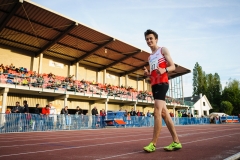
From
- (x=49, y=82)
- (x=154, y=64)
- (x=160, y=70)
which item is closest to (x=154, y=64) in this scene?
(x=154, y=64)

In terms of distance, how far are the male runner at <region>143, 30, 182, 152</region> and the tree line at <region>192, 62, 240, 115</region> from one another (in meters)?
67.8

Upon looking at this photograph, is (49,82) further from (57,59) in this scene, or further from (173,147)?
(173,147)

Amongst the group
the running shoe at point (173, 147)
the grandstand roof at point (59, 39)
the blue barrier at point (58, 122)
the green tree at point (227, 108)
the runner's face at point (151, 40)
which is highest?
the grandstand roof at point (59, 39)

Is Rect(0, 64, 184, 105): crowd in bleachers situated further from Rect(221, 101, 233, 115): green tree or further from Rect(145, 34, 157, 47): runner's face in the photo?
Rect(221, 101, 233, 115): green tree

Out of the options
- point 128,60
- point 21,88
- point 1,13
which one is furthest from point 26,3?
point 128,60

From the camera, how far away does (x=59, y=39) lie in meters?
22.0

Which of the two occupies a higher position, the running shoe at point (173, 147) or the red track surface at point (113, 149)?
the running shoe at point (173, 147)

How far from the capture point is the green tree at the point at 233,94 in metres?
64.1

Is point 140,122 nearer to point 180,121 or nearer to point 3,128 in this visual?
point 180,121

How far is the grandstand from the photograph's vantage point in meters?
18.3

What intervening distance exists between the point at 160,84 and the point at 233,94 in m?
71.9

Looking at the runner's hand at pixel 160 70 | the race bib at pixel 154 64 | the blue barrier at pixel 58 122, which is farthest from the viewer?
the blue barrier at pixel 58 122

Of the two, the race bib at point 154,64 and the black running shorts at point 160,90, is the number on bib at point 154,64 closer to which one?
the race bib at point 154,64

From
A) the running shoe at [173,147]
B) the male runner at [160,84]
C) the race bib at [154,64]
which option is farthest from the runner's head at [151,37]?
the running shoe at [173,147]
